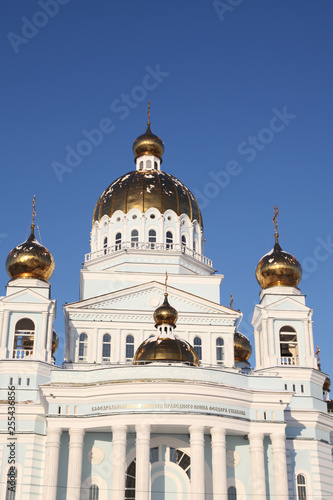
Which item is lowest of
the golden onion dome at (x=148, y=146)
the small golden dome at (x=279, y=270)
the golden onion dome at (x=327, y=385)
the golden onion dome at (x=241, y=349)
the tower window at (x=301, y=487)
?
the tower window at (x=301, y=487)

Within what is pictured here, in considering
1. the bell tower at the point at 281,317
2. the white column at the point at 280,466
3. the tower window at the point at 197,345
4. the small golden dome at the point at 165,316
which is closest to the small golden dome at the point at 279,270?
the bell tower at the point at 281,317

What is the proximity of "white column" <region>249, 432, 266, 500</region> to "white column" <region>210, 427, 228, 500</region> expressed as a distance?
44.8 inches

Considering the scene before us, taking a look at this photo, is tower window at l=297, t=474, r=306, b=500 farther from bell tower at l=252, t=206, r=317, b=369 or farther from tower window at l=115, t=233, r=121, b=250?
tower window at l=115, t=233, r=121, b=250

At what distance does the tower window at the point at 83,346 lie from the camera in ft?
111

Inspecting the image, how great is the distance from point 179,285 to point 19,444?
11565 mm

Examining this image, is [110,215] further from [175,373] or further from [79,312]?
[175,373]

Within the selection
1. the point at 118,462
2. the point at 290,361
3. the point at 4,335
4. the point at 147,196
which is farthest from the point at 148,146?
the point at 118,462

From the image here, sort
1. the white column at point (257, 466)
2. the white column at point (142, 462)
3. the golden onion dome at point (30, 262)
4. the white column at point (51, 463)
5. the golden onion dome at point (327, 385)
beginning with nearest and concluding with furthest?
1. the white column at point (142, 462)
2. the white column at point (51, 463)
3. the white column at point (257, 466)
4. the golden onion dome at point (30, 262)
5. the golden onion dome at point (327, 385)

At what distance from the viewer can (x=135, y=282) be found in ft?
123

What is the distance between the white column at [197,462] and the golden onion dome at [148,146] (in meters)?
23.1

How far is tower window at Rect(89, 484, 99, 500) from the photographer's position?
2819 cm

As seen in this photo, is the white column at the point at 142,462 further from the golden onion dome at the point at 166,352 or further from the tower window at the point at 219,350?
the tower window at the point at 219,350

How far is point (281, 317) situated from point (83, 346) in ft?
30.0

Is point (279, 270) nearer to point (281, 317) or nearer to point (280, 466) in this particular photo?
point (281, 317)
